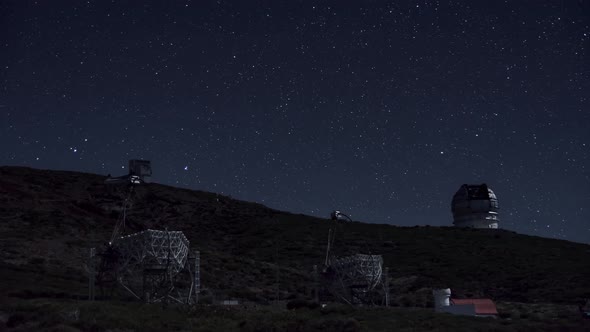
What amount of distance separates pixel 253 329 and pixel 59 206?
63148mm

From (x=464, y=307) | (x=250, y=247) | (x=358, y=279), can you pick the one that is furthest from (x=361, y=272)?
(x=250, y=247)

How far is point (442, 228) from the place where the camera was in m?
108

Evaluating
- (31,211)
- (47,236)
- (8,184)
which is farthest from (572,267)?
(8,184)

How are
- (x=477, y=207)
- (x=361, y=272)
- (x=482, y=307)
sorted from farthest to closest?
(x=477, y=207) < (x=361, y=272) < (x=482, y=307)

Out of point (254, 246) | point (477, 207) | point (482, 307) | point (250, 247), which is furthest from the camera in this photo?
point (477, 207)

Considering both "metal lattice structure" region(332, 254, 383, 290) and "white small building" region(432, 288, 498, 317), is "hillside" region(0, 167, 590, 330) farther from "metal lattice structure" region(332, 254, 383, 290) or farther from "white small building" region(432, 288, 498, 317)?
"white small building" region(432, 288, 498, 317)

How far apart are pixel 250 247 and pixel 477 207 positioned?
4419cm

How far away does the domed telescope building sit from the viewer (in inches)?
4345

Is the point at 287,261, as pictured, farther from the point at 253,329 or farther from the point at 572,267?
the point at 253,329

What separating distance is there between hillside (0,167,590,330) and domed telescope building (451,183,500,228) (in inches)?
232

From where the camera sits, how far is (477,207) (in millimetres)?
111062

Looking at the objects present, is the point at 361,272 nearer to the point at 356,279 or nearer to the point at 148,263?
the point at 356,279

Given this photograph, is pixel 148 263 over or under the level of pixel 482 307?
over

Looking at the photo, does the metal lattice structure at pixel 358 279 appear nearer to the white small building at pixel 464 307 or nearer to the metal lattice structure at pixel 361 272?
the metal lattice structure at pixel 361 272
